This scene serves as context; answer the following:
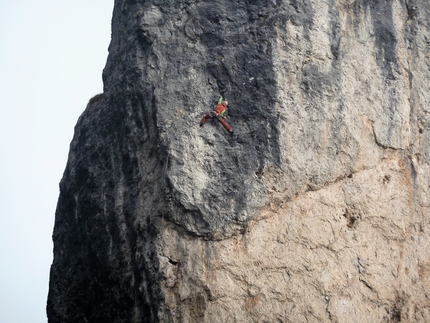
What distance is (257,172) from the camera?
29.3 feet

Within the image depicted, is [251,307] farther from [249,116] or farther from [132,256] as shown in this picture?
[249,116]

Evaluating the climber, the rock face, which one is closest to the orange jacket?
the climber

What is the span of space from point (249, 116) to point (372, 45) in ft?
7.98

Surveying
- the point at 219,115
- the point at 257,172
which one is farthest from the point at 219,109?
the point at 257,172

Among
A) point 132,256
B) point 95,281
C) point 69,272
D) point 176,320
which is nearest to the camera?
point 176,320

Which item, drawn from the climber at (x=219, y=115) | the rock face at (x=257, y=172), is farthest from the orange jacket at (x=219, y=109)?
the rock face at (x=257, y=172)

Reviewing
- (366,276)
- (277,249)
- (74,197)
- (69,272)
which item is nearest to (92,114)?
(74,197)

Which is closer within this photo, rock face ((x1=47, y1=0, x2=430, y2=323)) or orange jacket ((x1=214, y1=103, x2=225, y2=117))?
rock face ((x1=47, y1=0, x2=430, y2=323))

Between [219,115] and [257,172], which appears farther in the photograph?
[219,115]

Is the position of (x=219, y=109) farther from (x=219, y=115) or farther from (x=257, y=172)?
(x=257, y=172)

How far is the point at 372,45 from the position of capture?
10.1 m

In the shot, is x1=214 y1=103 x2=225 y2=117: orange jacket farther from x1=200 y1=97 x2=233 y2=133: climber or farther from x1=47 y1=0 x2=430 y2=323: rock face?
x1=47 y1=0 x2=430 y2=323: rock face

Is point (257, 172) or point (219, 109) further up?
point (219, 109)

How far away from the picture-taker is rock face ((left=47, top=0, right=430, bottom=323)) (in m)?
8.66
